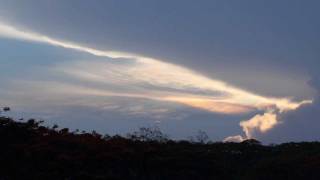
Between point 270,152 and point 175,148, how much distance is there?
4.12 meters

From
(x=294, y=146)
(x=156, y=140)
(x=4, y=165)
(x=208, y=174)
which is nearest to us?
(x=4, y=165)

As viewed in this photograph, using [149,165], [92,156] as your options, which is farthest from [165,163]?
[92,156]

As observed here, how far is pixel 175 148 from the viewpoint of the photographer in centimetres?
2611

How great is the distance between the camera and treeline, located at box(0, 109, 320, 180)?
78.1 ft

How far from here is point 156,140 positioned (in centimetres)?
2752

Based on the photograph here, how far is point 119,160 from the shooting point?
24.5m

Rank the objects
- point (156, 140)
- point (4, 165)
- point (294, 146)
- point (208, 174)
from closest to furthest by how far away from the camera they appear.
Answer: point (4, 165), point (208, 174), point (156, 140), point (294, 146)

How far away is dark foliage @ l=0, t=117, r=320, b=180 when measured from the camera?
23812mm

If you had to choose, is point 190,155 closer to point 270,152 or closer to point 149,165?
point 149,165

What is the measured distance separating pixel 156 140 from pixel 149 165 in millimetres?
2672

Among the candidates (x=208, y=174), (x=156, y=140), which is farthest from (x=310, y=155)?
(x=156, y=140)

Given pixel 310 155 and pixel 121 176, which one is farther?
pixel 310 155

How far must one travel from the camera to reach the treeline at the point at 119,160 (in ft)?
78.1

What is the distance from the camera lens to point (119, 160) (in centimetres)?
2445
